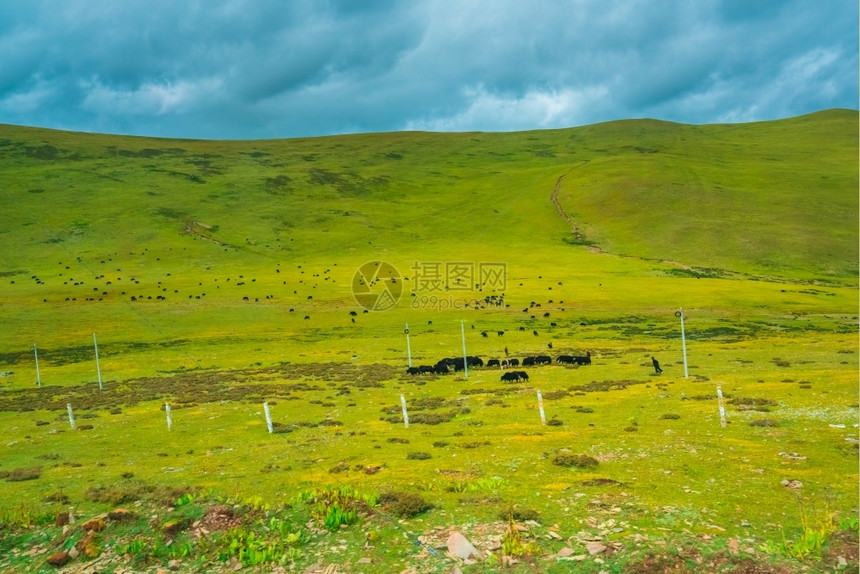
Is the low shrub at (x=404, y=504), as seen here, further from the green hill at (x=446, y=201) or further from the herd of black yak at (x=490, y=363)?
the green hill at (x=446, y=201)

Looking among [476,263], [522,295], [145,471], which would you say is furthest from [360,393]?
[476,263]

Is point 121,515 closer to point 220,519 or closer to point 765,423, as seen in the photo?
point 220,519

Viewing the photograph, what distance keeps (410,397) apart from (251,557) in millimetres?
19913

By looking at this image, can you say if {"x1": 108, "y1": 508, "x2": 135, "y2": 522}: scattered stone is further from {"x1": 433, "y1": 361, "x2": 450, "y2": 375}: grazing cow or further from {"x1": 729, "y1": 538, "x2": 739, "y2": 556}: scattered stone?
{"x1": 433, "y1": 361, "x2": 450, "y2": 375}: grazing cow

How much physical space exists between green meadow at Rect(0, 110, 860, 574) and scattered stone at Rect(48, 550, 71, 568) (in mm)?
152

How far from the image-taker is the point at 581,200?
146 metres

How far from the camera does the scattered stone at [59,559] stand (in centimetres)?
1245

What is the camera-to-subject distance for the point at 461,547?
11.7 m
